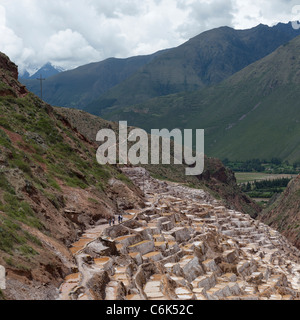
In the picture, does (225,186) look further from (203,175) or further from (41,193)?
(41,193)

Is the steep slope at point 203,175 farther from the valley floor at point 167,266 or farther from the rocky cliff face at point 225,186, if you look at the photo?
the valley floor at point 167,266

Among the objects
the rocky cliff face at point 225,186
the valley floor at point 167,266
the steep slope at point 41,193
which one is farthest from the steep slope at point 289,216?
the steep slope at point 41,193

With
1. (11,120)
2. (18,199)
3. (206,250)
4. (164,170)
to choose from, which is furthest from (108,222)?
(164,170)

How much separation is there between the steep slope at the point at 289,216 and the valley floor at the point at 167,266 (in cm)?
3951

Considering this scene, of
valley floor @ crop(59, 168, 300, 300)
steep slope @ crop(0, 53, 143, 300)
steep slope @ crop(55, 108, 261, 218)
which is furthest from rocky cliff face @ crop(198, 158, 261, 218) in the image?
steep slope @ crop(0, 53, 143, 300)

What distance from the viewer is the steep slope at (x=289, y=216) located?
9738cm

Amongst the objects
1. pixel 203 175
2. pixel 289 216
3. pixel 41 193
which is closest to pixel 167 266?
pixel 41 193

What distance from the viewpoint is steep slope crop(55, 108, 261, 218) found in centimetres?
12106

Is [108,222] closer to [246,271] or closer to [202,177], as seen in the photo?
[246,271]

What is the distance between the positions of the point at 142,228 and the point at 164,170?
8310 centimetres

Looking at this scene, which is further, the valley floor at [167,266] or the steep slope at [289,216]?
the steep slope at [289,216]

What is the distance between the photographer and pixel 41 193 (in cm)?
3525

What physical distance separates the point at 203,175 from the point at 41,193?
119 m

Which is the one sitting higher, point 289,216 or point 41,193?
point 41,193
